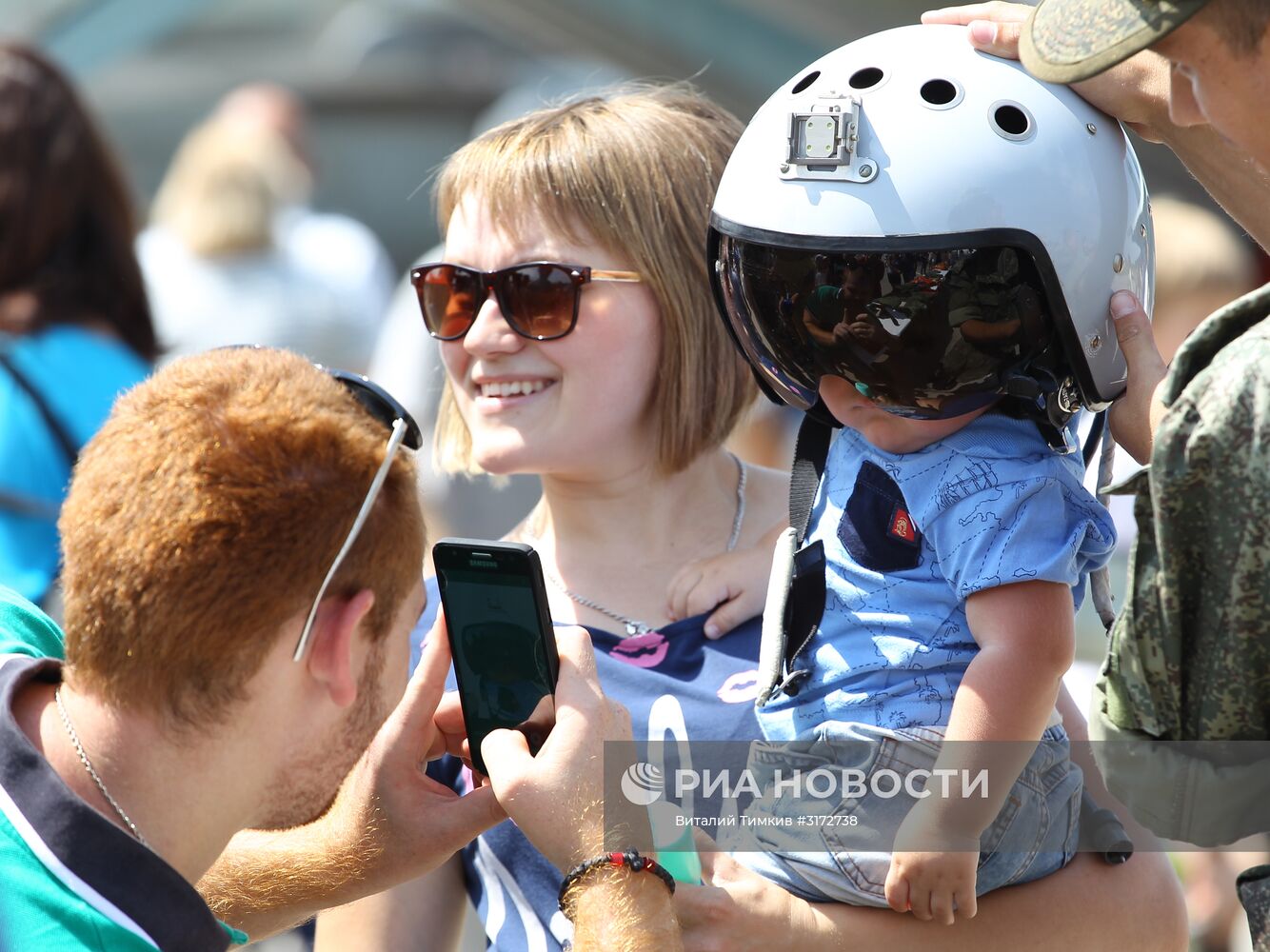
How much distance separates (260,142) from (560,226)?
5.08m

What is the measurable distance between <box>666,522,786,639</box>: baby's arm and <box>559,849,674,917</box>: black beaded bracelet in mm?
675

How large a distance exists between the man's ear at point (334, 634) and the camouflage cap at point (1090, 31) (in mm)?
1231

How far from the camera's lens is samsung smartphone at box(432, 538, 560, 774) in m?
2.46

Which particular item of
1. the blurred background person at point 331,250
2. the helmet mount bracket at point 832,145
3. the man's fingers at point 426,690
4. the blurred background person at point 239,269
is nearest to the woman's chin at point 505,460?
the man's fingers at point 426,690

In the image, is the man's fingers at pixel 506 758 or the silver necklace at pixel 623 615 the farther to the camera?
the silver necklace at pixel 623 615

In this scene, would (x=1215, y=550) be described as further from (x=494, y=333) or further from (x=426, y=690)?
(x=494, y=333)

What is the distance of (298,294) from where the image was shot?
7414mm

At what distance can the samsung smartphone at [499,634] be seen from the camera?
246 cm

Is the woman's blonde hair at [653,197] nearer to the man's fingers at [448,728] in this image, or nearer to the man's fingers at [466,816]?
the man's fingers at [448,728]

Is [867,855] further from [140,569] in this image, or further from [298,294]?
[298,294]

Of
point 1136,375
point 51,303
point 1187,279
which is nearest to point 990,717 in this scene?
point 1136,375

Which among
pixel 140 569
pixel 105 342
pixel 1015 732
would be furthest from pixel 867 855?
pixel 105 342

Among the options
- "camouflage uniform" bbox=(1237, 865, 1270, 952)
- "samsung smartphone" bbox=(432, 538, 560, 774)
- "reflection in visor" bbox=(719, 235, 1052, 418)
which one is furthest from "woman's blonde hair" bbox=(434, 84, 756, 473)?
"camouflage uniform" bbox=(1237, 865, 1270, 952)

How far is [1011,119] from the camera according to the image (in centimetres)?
243
